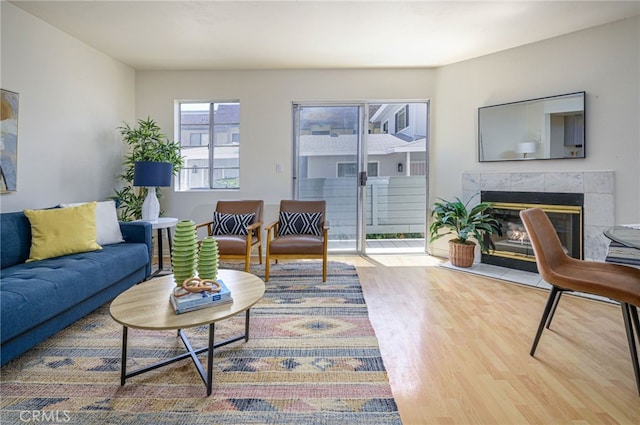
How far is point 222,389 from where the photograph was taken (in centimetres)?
149

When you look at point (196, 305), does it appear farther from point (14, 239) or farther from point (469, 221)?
point (469, 221)

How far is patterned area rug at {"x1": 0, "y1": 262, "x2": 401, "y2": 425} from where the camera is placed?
4.36 ft

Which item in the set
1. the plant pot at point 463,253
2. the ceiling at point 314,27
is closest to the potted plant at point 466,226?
the plant pot at point 463,253

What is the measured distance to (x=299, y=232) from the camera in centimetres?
349

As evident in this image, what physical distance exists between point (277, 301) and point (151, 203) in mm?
1820

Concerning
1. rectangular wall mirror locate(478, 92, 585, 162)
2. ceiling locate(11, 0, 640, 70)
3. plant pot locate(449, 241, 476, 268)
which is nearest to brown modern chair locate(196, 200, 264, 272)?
ceiling locate(11, 0, 640, 70)

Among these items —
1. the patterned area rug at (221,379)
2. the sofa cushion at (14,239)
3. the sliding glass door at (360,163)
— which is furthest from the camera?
the sliding glass door at (360,163)

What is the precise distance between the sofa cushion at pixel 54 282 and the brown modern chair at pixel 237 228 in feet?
2.62

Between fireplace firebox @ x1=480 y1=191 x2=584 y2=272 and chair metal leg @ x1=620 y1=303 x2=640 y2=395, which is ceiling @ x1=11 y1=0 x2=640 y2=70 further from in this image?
chair metal leg @ x1=620 y1=303 x2=640 y2=395

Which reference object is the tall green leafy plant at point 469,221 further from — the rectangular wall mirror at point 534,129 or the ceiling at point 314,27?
the ceiling at point 314,27

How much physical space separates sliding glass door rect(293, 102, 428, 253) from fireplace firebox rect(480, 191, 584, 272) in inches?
36.6

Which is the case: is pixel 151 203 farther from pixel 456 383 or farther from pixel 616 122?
pixel 616 122

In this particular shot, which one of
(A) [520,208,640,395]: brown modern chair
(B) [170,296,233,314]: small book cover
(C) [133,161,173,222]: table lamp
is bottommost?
(B) [170,296,233,314]: small book cover

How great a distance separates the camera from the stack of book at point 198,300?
1444mm
